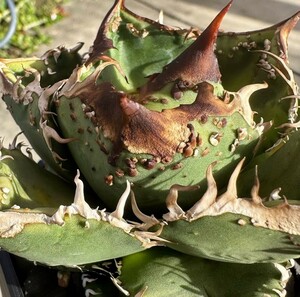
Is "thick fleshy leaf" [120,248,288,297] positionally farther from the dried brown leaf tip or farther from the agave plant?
the dried brown leaf tip

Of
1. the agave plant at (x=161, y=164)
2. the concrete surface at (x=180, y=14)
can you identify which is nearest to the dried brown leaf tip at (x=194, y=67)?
the agave plant at (x=161, y=164)

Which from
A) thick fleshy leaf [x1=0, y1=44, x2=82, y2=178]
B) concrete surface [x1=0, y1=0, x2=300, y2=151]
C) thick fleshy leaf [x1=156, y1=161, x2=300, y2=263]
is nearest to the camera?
thick fleshy leaf [x1=156, y1=161, x2=300, y2=263]

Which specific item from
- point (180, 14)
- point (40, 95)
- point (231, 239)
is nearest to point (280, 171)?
point (231, 239)

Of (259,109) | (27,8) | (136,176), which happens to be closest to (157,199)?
(136,176)

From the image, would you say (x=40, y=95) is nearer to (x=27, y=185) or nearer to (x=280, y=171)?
(x=27, y=185)

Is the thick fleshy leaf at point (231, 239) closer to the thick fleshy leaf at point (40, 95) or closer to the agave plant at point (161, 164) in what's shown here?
the agave plant at point (161, 164)

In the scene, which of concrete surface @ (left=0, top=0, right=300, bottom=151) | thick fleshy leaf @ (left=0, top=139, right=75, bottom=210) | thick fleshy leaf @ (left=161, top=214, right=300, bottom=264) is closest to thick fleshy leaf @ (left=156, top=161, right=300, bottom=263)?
thick fleshy leaf @ (left=161, top=214, right=300, bottom=264)
